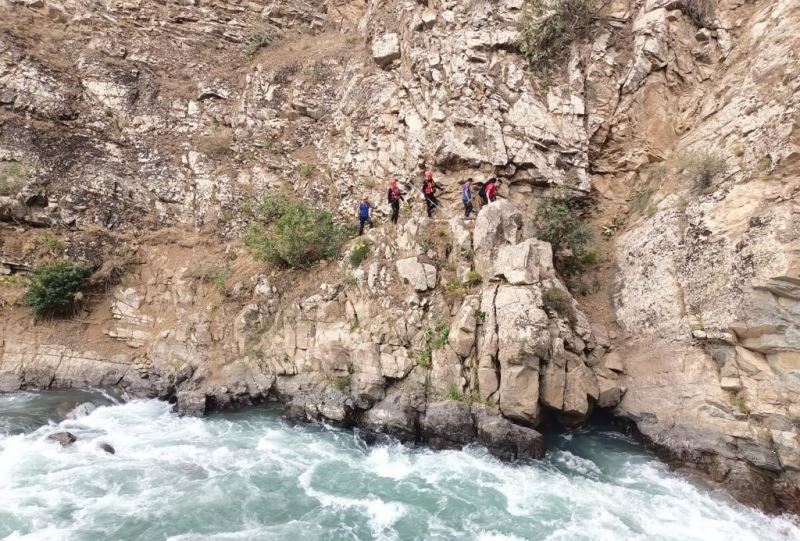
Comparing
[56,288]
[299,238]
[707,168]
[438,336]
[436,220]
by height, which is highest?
[707,168]

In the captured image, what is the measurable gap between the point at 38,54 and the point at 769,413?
2813cm

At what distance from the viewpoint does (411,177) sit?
633 inches

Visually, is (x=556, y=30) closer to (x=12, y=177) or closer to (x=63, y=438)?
(x=63, y=438)

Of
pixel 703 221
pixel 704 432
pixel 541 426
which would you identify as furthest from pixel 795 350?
pixel 541 426

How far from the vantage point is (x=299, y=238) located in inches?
586

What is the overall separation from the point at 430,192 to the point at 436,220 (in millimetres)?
961

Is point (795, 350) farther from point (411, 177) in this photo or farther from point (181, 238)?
point (181, 238)

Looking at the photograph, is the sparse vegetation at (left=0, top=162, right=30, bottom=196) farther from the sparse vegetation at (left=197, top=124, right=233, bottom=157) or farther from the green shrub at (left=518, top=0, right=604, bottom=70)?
the green shrub at (left=518, top=0, right=604, bottom=70)

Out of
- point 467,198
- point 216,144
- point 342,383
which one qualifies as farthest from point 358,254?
point 216,144

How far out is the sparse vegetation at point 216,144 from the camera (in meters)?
19.3

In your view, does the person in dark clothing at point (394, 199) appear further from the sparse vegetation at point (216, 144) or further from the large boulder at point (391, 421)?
the sparse vegetation at point (216, 144)

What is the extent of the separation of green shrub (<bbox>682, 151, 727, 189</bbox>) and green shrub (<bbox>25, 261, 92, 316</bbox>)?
1901 cm

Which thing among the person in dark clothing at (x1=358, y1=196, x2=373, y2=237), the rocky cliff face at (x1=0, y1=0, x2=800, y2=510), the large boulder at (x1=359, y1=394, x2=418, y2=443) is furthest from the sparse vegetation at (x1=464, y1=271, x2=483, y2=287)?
the person in dark clothing at (x1=358, y1=196, x2=373, y2=237)

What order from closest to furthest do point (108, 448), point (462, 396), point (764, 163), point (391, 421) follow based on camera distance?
point (108, 448) → point (764, 163) → point (462, 396) → point (391, 421)
